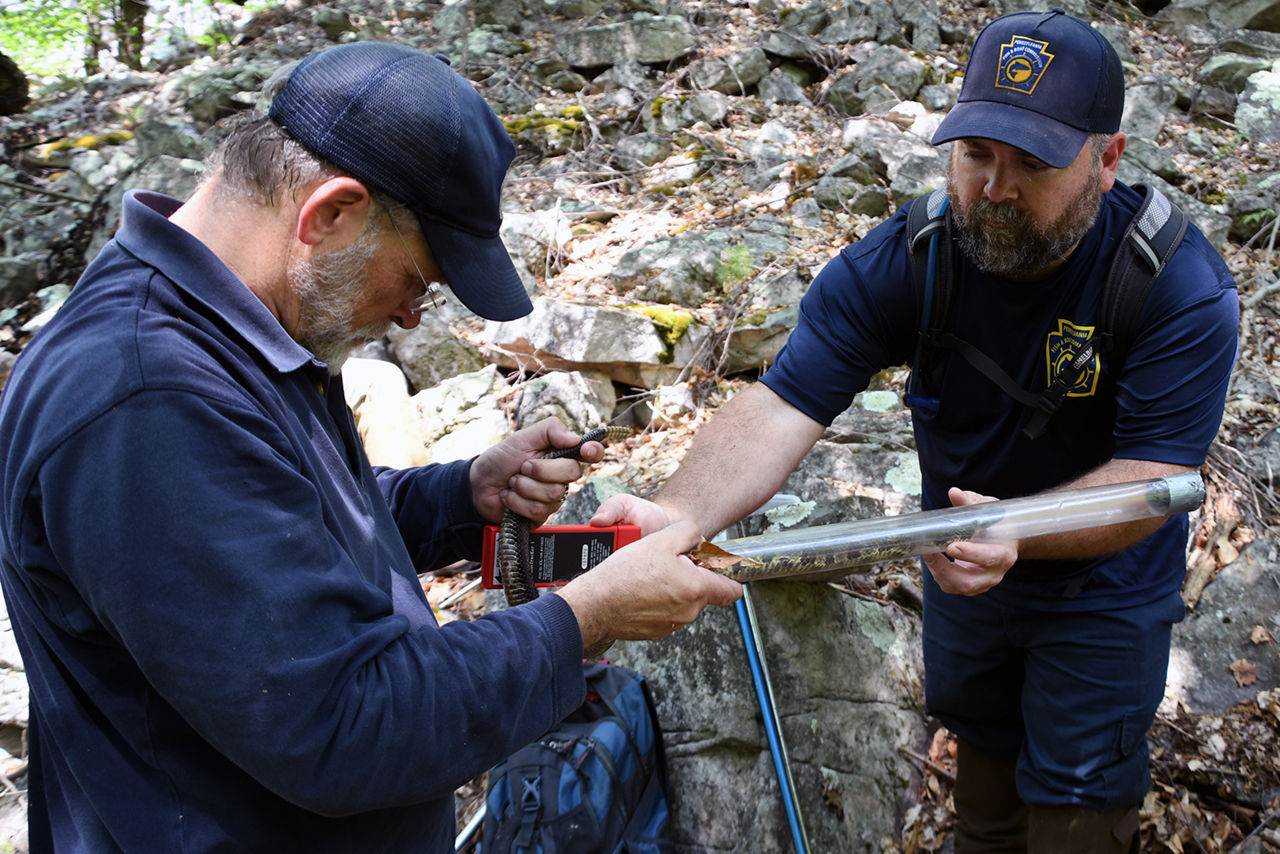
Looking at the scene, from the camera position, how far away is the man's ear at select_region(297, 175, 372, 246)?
161cm

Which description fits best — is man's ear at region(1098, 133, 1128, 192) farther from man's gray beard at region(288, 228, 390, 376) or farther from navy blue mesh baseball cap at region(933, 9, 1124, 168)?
man's gray beard at region(288, 228, 390, 376)

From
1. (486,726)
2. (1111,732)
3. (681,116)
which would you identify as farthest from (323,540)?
(681,116)

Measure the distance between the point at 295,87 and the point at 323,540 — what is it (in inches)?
36.8

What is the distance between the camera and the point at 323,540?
4.66 feet

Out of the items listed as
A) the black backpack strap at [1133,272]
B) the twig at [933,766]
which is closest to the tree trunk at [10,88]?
the twig at [933,766]

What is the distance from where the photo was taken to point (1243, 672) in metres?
3.75

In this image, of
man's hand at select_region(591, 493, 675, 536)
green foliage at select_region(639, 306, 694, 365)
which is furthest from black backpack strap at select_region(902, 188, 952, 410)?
green foliage at select_region(639, 306, 694, 365)

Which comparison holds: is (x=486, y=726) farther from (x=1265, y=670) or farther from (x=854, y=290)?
(x=1265, y=670)

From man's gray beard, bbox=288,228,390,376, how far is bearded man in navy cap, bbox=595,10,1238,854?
3.43 ft

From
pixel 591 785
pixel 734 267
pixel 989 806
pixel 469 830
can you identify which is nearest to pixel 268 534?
pixel 591 785

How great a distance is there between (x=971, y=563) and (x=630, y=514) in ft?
3.32

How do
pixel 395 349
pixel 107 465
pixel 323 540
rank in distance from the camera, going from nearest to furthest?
pixel 107 465 < pixel 323 540 < pixel 395 349

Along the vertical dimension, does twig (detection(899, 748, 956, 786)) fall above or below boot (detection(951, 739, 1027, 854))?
below

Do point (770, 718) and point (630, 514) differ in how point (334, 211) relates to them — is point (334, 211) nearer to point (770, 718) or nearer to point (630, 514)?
point (630, 514)
